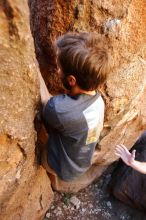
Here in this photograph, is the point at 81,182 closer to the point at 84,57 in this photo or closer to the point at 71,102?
the point at 71,102

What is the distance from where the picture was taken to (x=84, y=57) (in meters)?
1.33

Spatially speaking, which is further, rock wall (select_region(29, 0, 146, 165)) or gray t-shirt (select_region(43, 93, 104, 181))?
rock wall (select_region(29, 0, 146, 165))

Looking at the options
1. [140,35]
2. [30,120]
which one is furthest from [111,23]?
[30,120]

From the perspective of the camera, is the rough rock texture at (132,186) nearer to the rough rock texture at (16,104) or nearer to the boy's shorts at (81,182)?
the boy's shorts at (81,182)

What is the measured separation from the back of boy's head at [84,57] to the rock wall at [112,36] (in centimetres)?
35

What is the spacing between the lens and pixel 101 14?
5.59 ft

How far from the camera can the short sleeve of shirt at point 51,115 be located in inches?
57.8

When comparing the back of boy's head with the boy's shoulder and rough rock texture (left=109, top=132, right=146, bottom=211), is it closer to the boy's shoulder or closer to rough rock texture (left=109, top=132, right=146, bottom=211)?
the boy's shoulder

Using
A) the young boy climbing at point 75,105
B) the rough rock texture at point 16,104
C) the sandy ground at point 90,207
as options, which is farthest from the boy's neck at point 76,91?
the sandy ground at point 90,207

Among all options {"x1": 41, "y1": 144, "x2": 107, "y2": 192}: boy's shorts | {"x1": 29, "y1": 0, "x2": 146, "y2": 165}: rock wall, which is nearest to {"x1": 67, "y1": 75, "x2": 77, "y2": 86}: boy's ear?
{"x1": 29, "y1": 0, "x2": 146, "y2": 165}: rock wall

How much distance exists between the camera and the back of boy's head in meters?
1.33

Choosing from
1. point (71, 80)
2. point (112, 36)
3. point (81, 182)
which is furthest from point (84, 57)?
point (81, 182)

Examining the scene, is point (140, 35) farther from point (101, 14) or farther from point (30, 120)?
point (30, 120)

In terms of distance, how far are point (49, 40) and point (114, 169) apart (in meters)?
1.35
